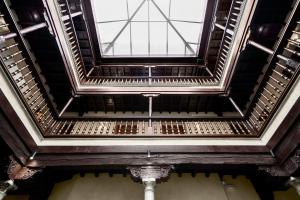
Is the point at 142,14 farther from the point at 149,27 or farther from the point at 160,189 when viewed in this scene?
the point at 160,189

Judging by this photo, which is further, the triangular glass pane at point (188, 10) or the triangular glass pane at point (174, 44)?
the triangular glass pane at point (174, 44)

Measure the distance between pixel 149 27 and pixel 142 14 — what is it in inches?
26.5

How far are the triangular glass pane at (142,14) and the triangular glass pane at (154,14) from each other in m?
0.23

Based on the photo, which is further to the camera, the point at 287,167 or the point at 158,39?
the point at 158,39

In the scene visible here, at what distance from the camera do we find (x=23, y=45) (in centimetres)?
560

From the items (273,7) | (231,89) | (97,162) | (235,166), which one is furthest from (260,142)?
(97,162)

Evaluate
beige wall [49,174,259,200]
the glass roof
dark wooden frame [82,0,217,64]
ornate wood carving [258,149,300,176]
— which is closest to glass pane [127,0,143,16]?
the glass roof

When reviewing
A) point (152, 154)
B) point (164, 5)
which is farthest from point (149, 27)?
point (152, 154)

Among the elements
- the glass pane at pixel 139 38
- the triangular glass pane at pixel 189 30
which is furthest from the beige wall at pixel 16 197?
the triangular glass pane at pixel 189 30

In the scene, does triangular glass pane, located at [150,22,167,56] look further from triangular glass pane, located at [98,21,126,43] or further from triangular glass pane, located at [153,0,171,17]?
triangular glass pane, located at [98,21,126,43]

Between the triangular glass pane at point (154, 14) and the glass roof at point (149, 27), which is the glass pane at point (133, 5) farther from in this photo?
the triangular glass pane at point (154, 14)

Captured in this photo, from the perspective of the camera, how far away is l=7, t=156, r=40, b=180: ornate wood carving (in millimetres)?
4789

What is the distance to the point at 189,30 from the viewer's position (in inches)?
407

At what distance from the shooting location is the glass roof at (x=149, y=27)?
32.2 feet
